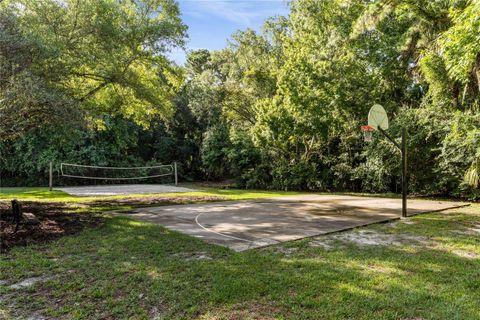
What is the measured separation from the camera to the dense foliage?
6730mm

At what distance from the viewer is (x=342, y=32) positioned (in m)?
12.8

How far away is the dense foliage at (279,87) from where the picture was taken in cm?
673

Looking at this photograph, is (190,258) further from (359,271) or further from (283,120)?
(283,120)

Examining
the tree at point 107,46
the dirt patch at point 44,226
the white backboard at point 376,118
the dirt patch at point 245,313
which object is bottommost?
the dirt patch at point 245,313

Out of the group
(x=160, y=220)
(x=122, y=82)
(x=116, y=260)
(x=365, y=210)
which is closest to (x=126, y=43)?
(x=122, y=82)

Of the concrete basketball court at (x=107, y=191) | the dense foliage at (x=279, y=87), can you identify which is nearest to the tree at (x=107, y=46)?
the dense foliage at (x=279, y=87)

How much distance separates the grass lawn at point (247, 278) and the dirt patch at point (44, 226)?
39cm

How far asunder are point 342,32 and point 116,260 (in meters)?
12.1

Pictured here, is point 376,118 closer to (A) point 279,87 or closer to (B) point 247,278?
(B) point 247,278

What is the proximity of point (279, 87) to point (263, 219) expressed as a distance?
28.9ft

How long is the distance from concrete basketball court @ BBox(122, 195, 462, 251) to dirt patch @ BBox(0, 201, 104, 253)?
1087 mm

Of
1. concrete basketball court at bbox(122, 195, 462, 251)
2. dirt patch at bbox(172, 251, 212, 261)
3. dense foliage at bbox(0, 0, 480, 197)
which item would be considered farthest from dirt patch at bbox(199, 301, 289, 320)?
dense foliage at bbox(0, 0, 480, 197)

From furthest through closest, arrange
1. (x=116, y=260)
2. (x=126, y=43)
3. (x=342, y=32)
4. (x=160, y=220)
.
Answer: (x=342, y=32), (x=126, y=43), (x=160, y=220), (x=116, y=260)

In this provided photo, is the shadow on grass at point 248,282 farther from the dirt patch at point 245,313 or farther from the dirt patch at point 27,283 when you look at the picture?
the dirt patch at point 27,283
